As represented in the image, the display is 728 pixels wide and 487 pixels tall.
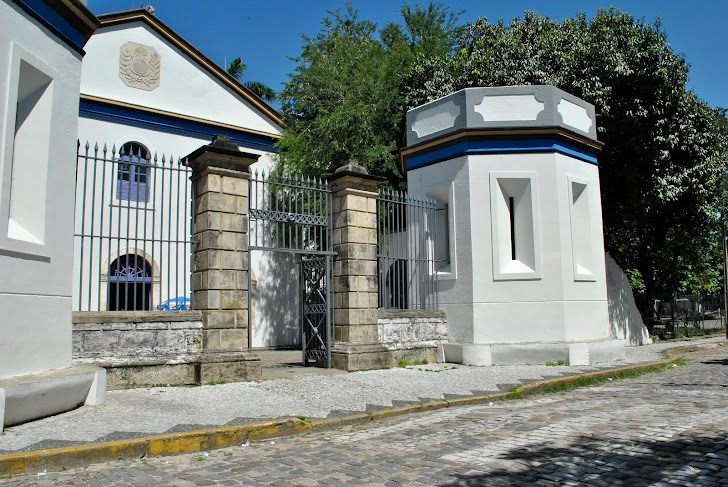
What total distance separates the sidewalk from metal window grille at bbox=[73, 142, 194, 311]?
154 cm

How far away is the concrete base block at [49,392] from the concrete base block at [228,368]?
160 cm

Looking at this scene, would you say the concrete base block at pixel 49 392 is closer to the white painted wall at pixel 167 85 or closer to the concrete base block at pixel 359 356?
the concrete base block at pixel 359 356

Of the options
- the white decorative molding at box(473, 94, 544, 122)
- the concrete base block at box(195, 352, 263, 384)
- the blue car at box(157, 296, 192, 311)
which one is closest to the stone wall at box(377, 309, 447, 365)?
the concrete base block at box(195, 352, 263, 384)

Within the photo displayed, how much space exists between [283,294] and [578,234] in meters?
9.08

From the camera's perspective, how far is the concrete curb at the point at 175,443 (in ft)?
15.1

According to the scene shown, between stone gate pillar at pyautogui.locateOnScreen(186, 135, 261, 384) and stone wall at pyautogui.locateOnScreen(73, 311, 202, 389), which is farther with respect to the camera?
stone gate pillar at pyautogui.locateOnScreen(186, 135, 261, 384)

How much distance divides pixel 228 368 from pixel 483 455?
4591 millimetres

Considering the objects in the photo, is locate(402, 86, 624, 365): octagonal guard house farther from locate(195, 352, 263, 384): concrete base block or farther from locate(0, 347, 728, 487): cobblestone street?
locate(195, 352, 263, 384): concrete base block

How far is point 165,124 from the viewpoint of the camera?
56.8ft

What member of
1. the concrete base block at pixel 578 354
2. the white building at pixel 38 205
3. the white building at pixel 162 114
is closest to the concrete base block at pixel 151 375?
the white building at pixel 38 205

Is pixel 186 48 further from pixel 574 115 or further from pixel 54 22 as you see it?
pixel 54 22

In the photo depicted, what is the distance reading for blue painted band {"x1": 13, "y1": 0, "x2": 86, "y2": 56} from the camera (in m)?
6.31

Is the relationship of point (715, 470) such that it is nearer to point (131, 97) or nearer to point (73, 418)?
point (73, 418)

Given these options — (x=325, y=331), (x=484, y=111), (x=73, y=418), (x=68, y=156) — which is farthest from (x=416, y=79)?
(x=73, y=418)
